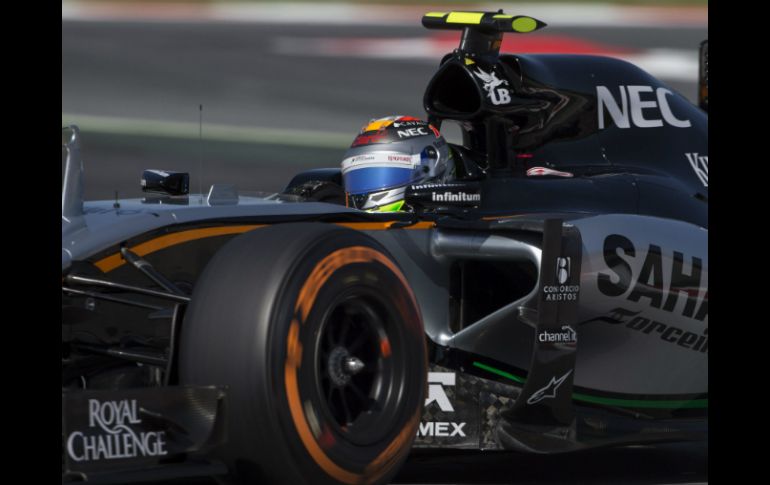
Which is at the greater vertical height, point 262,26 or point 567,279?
point 262,26

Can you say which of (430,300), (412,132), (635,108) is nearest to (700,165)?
(635,108)

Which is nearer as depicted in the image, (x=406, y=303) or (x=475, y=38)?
(x=406, y=303)

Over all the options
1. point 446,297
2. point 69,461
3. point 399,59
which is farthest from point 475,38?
point 399,59

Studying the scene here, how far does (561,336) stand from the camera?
5.70m

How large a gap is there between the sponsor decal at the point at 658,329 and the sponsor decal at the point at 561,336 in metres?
0.30

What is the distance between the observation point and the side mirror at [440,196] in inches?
243

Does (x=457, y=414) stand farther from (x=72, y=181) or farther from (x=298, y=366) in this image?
(x=72, y=181)

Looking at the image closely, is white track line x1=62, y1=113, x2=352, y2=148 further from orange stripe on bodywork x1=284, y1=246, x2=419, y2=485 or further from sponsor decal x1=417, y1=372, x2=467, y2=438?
orange stripe on bodywork x1=284, y1=246, x2=419, y2=485

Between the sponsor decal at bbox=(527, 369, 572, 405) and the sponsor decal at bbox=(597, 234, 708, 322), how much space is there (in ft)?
1.58

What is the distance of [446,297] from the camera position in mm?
5973

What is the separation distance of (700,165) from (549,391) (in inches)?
85.1

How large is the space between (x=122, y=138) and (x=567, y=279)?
8.23 m

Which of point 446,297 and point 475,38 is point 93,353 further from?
point 475,38

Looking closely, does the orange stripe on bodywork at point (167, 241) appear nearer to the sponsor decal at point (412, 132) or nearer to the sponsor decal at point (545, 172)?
the sponsor decal at point (412, 132)
